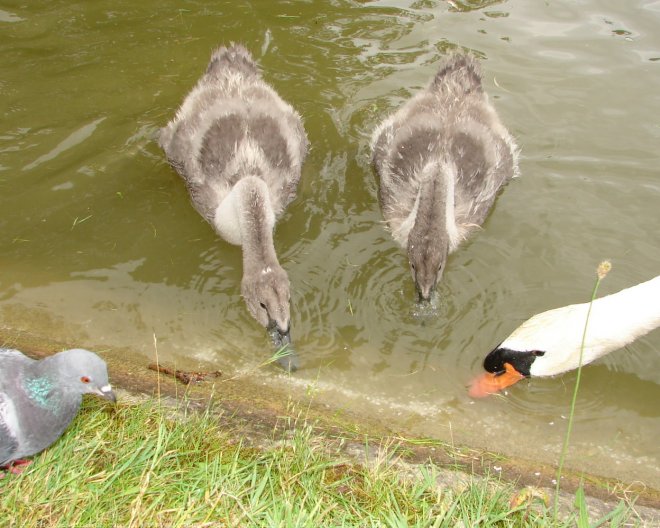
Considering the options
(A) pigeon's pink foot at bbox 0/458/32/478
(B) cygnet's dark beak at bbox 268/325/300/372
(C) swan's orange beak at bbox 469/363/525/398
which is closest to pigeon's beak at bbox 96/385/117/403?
(A) pigeon's pink foot at bbox 0/458/32/478

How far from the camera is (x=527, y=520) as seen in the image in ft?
10.7

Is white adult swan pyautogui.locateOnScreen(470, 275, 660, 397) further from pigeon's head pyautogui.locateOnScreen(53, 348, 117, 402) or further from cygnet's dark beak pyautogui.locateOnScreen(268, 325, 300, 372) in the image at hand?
pigeon's head pyautogui.locateOnScreen(53, 348, 117, 402)

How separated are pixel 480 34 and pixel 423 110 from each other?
7.41 ft

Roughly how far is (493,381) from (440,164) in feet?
6.17

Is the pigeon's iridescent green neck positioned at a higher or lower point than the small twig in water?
higher

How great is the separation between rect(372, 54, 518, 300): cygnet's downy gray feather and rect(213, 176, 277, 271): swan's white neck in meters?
1.04

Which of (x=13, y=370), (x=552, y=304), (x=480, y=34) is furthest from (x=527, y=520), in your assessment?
(x=480, y=34)

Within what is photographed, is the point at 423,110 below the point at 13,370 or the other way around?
the other way around

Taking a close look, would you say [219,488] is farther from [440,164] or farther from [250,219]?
[440,164]

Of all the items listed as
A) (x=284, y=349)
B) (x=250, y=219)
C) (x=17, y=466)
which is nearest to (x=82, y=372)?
(x=17, y=466)

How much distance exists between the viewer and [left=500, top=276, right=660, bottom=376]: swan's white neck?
374 centimetres

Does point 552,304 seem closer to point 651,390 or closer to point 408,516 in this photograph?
point 651,390

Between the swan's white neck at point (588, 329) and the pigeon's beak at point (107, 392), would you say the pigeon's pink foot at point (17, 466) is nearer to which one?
the pigeon's beak at point (107, 392)

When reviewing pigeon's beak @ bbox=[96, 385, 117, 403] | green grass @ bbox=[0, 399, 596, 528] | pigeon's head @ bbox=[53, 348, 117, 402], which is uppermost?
pigeon's head @ bbox=[53, 348, 117, 402]
